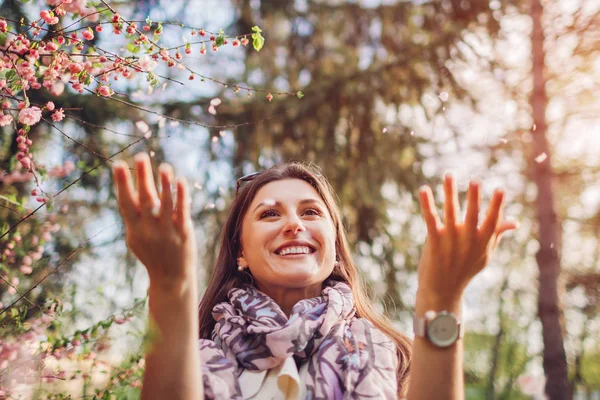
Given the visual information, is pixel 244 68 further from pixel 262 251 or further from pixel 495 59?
pixel 262 251

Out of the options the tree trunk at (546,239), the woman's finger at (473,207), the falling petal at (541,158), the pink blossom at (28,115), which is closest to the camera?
the woman's finger at (473,207)

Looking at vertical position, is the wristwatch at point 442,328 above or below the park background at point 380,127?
below

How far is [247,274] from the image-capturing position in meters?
2.13

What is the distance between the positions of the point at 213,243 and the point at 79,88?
9.96ft

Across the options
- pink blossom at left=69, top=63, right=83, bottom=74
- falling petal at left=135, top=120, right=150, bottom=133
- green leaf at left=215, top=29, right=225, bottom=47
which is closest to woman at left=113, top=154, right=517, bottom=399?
green leaf at left=215, top=29, right=225, bottom=47

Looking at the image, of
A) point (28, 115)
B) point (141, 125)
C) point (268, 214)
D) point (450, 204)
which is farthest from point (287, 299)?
point (141, 125)

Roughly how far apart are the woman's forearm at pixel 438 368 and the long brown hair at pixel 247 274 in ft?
2.16

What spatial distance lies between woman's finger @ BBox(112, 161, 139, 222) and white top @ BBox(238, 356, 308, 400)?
69 cm

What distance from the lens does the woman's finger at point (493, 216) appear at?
→ 4.22 ft

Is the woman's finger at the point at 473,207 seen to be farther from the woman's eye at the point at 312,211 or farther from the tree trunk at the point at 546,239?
the tree trunk at the point at 546,239

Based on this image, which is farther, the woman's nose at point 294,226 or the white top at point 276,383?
the woman's nose at point 294,226

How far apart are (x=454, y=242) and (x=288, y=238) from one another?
27.4 inches

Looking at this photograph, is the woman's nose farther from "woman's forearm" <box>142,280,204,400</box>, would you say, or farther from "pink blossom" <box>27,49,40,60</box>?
"pink blossom" <box>27,49,40,60</box>

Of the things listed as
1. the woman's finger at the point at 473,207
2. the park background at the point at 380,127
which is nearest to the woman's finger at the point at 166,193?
the woman's finger at the point at 473,207
